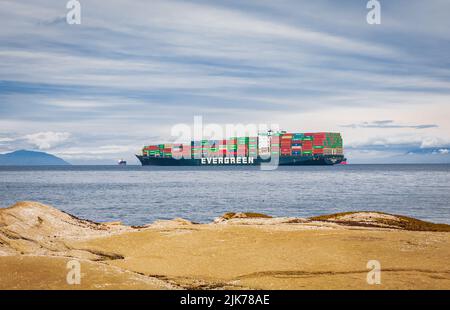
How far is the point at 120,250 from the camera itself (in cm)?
1948

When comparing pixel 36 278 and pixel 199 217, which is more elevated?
pixel 36 278

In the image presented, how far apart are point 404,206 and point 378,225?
101 feet

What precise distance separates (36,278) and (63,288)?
1306 millimetres

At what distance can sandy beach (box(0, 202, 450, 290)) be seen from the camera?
13.6m

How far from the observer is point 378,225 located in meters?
26.7

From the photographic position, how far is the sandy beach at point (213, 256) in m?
13.6

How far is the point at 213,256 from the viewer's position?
1747 centimetres
